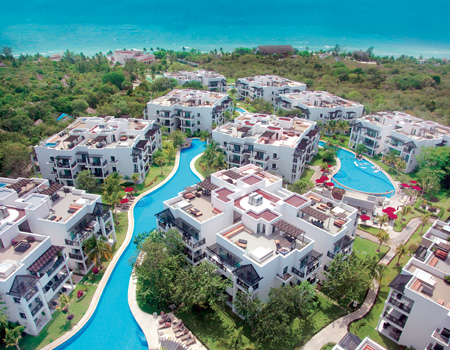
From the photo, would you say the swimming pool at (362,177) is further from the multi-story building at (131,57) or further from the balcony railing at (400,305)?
the multi-story building at (131,57)

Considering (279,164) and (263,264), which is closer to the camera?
(263,264)

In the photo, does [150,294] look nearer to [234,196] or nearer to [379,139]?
[234,196]

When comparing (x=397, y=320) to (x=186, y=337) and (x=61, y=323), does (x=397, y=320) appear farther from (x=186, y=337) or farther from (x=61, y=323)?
(x=61, y=323)

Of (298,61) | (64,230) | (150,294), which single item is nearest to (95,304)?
(150,294)

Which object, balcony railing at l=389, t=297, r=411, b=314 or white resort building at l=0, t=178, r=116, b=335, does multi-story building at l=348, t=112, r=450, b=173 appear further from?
white resort building at l=0, t=178, r=116, b=335

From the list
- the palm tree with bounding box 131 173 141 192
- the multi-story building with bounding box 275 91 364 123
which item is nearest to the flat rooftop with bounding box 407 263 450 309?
the palm tree with bounding box 131 173 141 192

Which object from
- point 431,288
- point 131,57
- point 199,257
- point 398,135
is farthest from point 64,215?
point 131,57
